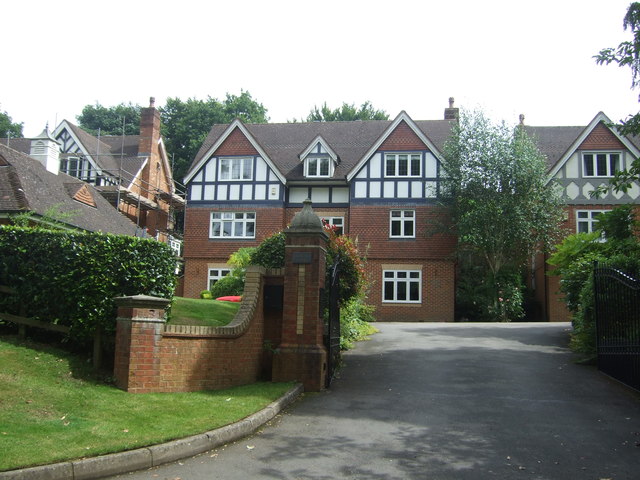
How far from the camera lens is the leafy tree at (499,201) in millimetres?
27516

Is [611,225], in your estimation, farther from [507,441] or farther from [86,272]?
[86,272]

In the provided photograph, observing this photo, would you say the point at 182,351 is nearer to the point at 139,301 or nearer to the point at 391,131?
the point at 139,301

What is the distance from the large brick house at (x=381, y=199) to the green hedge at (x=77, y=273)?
2020 centimetres

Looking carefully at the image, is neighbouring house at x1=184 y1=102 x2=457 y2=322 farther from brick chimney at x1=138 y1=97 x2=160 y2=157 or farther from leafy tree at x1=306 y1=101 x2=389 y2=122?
leafy tree at x1=306 y1=101 x2=389 y2=122

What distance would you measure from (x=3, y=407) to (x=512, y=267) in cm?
2538

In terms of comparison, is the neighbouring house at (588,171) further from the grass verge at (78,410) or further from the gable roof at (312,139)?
the grass verge at (78,410)

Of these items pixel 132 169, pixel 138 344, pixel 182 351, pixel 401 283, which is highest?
pixel 132 169

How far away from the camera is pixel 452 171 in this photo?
28578 millimetres

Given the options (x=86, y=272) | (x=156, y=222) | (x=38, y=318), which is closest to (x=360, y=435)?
(x=86, y=272)

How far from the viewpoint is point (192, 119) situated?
2101 inches

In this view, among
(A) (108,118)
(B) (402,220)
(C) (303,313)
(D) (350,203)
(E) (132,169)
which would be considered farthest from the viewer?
(A) (108,118)

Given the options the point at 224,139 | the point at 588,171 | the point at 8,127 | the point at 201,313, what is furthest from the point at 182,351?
the point at 8,127

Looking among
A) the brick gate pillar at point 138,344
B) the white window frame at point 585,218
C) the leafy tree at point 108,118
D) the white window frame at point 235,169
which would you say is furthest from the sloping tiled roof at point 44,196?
the leafy tree at point 108,118

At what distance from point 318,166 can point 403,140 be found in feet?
14.7
